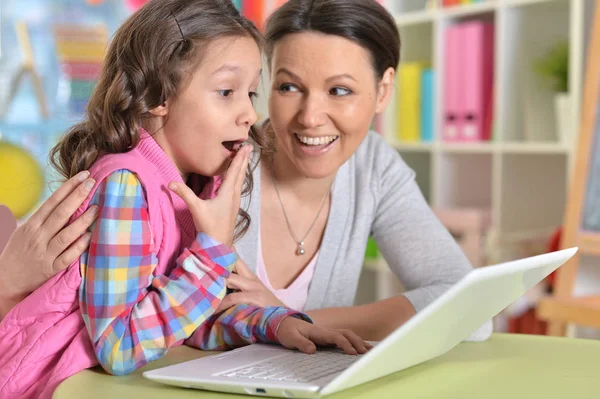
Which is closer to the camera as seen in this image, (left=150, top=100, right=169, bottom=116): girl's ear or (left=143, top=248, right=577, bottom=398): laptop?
(left=143, top=248, right=577, bottom=398): laptop

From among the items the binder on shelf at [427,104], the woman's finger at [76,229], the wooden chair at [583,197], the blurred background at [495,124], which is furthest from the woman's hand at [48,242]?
the binder on shelf at [427,104]

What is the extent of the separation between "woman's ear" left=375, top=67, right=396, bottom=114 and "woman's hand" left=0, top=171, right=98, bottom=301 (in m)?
0.79

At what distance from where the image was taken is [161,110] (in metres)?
1.13

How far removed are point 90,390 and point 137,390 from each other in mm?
54

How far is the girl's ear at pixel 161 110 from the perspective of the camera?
113 cm

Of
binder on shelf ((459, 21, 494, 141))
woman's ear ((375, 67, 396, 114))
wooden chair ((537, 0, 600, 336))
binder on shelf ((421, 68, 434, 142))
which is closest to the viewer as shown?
woman's ear ((375, 67, 396, 114))

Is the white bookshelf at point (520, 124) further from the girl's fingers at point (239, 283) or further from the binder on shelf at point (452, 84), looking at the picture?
the girl's fingers at point (239, 283)

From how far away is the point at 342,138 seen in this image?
63.4 inches

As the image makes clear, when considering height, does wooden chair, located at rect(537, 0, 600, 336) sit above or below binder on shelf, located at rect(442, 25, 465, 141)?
below

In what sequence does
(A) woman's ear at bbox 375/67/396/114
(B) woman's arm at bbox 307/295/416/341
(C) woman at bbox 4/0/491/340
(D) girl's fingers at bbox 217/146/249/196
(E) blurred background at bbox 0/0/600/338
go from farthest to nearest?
(E) blurred background at bbox 0/0/600/338 → (A) woman's ear at bbox 375/67/396/114 → (C) woman at bbox 4/0/491/340 → (B) woman's arm at bbox 307/295/416/341 → (D) girl's fingers at bbox 217/146/249/196

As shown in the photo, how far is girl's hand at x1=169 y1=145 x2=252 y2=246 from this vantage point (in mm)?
Answer: 1010

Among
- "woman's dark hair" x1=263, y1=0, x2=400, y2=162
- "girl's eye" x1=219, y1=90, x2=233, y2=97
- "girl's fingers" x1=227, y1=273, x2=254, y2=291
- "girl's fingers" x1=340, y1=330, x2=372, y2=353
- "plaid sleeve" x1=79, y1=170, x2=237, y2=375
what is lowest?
"girl's fingers" x1=340, y1=330, x2=372, y2=353

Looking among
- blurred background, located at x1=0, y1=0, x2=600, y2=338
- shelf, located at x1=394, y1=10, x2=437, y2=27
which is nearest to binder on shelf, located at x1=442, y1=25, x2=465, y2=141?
blurred background, located at x1=0, y1=0, x2=600, y2=338

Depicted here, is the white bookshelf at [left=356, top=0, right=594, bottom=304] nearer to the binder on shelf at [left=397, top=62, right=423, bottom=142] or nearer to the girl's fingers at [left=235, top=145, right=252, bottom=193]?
the binder on shelf at [left=397, top=62, right=423, bottom=142]
